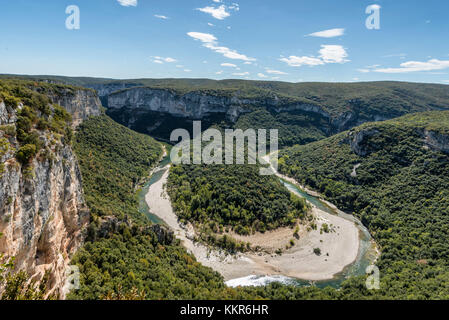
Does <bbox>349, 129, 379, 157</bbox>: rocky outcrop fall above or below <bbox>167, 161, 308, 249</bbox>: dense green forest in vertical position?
above

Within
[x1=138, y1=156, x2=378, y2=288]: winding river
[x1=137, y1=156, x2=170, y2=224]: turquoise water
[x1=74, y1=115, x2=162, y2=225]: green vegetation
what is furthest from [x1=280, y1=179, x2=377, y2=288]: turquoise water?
[x1=74, y1=115, x2=162, y2=225]: green vegetation

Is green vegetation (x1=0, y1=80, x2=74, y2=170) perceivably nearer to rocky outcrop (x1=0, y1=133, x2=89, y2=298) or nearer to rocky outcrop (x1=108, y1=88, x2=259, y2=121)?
rocky outcrop (x1=0, y1=133, x2=89, y2=298)

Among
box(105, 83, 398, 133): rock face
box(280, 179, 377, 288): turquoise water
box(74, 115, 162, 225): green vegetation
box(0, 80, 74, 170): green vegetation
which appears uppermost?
box(105, 83, 398, 133): rock face

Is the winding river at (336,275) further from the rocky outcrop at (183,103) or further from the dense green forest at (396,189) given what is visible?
the rocky outcrop at (183,103)

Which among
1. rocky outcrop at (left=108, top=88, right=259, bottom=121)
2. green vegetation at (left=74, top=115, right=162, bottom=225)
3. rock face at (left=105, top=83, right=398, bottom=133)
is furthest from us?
rock face at (left=105, top=83, right=398, bottom=133)

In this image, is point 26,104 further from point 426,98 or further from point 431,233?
point 426,98

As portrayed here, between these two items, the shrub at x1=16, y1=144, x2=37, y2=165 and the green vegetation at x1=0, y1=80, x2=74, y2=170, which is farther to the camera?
the green vegetation at x1=0, y1=80, x2=74, y2=170
